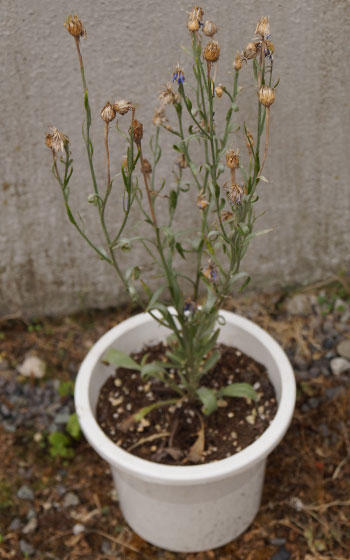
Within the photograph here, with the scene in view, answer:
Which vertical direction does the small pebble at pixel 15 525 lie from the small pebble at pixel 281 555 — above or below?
above

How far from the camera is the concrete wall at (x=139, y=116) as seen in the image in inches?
61.1

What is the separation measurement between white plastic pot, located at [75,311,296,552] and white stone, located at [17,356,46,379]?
48cm

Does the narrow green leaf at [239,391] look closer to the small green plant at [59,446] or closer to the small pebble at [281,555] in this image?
the small pebble at [281,555]

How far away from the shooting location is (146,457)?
1.50 meters

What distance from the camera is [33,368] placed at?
6.72ft

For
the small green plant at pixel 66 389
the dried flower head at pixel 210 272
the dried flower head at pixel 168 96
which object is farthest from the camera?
the small green plant at pixel 66 389

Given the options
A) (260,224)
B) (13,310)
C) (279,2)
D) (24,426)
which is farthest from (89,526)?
(279,2)

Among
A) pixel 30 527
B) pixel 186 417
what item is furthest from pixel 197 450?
pixel 30 527

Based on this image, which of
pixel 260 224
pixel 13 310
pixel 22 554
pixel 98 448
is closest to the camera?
pixel 98 448

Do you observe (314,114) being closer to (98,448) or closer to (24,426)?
(98,448)

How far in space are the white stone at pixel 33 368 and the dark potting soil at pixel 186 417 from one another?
1.56 ft

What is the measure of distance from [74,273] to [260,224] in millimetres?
648

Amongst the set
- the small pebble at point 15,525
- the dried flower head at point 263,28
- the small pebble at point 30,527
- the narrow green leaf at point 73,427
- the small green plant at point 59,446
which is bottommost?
the small pebble at point 30,527

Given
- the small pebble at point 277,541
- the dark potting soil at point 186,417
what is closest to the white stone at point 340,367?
the dark potting soil at point 186,417
